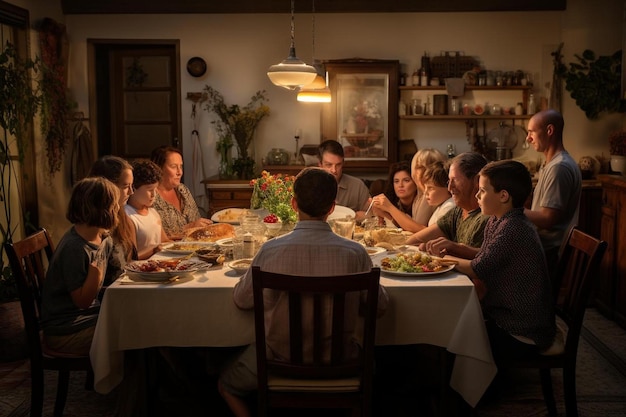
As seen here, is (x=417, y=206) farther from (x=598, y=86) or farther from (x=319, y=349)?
(x=598, y=86)

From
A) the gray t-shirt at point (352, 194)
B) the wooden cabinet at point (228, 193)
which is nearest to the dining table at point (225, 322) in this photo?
the gray t-shirt at point (352, 194)

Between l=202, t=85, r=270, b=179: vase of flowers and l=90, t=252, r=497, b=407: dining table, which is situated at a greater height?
l=202, t=85, r=270, b=179: vase of flowers

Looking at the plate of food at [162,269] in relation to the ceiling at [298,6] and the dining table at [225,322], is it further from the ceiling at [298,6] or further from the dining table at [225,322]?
the ceiling at [298,6]

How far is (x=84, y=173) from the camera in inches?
248

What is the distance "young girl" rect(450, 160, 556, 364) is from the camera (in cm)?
278

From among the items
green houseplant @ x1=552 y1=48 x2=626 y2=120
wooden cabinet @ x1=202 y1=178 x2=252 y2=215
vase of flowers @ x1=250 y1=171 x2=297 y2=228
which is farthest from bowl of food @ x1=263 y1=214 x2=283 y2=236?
green houseplant @ x1=552 y1=48 x2=626 y2=120

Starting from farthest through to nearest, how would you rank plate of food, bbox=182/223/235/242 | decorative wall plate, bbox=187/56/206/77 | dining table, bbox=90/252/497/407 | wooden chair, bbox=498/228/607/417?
decorative wall plate, bbox=187/56/206/77 → plate of food, bbox=182/223/235/242 → wooden chair, bbox=498/228/607/417 → dining table, bbox=90/252/497/407

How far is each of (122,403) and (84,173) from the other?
3.78 metres

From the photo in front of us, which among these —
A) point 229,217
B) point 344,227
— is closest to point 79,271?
point 344,227

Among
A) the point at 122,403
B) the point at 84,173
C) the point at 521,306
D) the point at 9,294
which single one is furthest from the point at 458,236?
the point at 84,173

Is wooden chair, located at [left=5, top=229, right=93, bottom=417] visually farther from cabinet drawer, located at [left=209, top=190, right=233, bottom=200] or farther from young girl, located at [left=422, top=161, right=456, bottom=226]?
cabinet drawer, located at [left=209, top=190, right=233, bottom=200]

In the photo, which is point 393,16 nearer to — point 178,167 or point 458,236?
point 178,167

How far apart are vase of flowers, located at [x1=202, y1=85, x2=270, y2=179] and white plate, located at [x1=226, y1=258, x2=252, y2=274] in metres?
3.37

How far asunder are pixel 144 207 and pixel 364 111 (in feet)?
9.98
